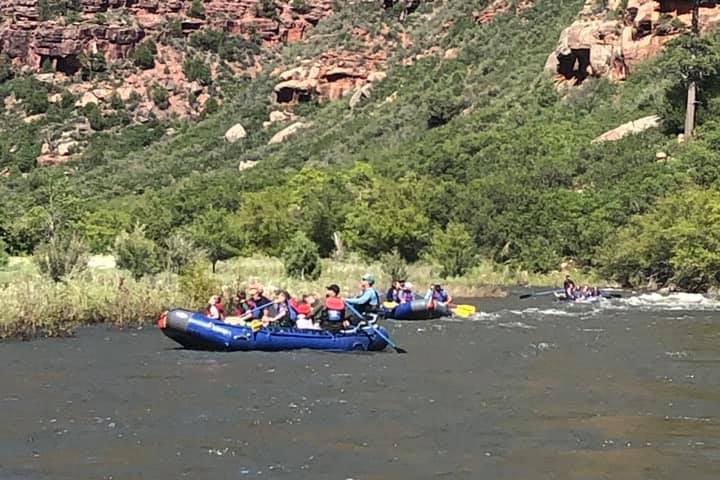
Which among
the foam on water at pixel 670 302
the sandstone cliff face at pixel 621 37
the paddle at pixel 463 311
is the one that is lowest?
the foam on water at pixel 670 302

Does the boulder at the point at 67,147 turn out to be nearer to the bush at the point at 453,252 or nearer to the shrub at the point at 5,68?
the shrub at the point at 5,68

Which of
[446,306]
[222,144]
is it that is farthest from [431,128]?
[446,306]

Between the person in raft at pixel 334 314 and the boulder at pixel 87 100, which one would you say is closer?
the person in raft at pixel 334 314

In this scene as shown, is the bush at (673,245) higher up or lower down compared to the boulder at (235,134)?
lower down

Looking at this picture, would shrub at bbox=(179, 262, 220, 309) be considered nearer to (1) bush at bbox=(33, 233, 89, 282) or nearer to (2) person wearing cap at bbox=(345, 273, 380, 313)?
(1) bush at bbox=(33, 233, 89, 282)

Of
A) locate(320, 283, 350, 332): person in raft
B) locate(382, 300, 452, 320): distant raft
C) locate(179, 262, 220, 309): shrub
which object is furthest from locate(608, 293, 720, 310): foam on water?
locate(179, 262, 220, 309): shrub

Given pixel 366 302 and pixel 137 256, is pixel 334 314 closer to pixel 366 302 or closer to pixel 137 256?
pixel 366 302

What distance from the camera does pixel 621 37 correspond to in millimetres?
72625

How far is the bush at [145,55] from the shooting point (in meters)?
122

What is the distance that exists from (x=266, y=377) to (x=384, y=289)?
73.6 ft

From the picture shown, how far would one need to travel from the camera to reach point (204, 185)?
3066 inches

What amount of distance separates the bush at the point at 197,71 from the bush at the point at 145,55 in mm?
3936

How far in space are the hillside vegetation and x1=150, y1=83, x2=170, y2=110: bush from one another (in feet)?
40.9

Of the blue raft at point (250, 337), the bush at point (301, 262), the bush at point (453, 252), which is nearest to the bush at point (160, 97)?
the bush at point (453, 252)
